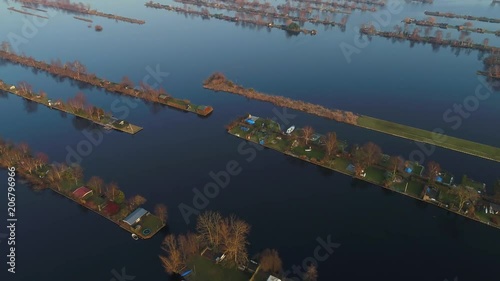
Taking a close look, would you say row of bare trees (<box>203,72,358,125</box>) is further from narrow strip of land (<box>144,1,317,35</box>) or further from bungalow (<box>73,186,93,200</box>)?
narrow strip of land (<box>144,1,317,35</box>)

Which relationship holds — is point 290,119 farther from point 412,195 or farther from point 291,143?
point 412,195

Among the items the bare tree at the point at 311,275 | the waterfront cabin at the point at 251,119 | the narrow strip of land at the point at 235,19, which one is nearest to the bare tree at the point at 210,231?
the bare tree at the point at 311,275

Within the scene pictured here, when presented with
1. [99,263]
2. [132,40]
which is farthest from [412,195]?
[132,40]

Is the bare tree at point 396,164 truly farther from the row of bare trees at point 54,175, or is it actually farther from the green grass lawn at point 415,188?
the row of bare trees at point 54,175

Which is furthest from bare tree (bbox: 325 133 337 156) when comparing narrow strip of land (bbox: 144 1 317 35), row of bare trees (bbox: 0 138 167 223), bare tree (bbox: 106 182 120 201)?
narrow strip of land (bbox: 144 1 317 35)

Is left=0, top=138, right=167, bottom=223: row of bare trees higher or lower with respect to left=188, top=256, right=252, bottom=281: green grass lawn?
higher
